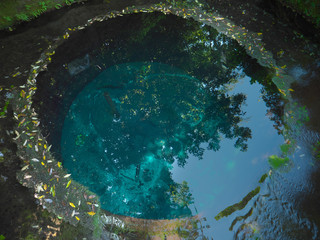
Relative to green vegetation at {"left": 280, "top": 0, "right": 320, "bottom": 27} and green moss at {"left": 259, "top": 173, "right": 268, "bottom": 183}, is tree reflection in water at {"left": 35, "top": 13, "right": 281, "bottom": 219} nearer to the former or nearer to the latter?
green moss at {"left": 259, "top": 173, "right": 268, "bottom": 183}

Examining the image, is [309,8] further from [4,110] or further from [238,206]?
[4,110]

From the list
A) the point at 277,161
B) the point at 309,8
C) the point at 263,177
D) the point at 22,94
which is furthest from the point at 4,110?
the point at 309,8

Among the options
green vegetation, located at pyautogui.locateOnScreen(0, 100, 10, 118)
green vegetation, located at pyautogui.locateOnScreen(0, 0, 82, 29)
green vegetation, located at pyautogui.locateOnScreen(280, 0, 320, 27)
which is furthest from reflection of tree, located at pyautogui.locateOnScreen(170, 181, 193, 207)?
green vegetation, located at pyautogui.locateOnScreen(0, 0, 82, 29)

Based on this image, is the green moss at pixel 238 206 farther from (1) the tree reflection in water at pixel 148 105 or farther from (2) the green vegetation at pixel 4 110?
(2) the green vegetation at pixel 4 110

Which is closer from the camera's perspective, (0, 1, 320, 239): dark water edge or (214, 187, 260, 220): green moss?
(0, 1, 320, 239): dark water edge

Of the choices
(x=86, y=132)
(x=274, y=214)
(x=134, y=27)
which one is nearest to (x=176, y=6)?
(x=134, y=27)

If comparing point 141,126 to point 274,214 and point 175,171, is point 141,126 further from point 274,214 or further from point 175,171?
point 274,214

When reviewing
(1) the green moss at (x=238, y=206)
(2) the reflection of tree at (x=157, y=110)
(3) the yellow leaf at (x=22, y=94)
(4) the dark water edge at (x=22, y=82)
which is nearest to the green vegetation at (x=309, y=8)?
(4) the dark water edge at (x=22, y=82)
